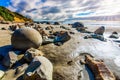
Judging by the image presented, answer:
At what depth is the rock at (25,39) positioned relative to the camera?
14195 millimetres

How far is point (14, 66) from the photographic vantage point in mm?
12047

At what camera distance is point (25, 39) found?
14.3m

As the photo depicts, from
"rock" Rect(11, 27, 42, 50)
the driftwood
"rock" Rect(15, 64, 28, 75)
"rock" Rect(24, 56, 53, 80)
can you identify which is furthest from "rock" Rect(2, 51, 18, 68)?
the driftwood

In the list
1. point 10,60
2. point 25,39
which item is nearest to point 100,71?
point 10,60

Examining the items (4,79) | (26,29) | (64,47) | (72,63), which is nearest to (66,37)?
(64,47)

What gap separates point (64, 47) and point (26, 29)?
2.80m

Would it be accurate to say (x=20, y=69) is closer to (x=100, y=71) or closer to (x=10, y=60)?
(x=10, y=60)

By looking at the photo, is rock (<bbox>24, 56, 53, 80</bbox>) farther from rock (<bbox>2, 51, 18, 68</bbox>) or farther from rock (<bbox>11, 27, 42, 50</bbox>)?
rock (<bbox>11, 27, 42, 50</bbox>)

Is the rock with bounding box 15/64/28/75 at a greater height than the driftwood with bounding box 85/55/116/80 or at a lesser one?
greater

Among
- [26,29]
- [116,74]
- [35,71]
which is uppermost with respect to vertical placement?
[26,29]

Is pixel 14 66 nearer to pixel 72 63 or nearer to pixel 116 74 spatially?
pixel 72 63

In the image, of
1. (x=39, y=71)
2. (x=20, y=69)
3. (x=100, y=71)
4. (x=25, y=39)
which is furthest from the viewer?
(x=25, y=39)

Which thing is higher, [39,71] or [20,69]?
[39,71]

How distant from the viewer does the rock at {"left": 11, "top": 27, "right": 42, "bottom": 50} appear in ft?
46.6
